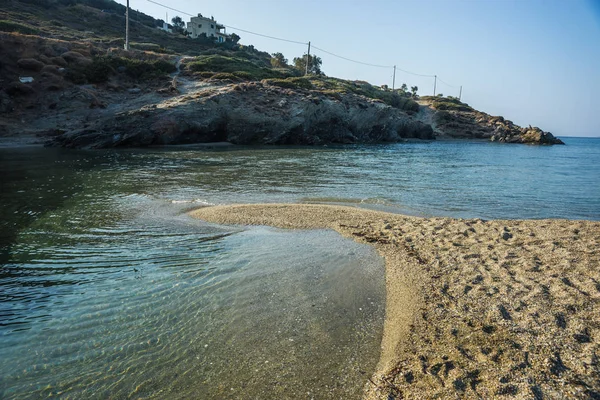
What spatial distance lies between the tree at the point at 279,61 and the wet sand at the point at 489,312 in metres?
102

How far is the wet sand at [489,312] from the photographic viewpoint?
13.2 ft

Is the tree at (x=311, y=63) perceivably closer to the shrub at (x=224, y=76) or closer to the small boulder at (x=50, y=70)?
the shrub at (x=224, y=76)

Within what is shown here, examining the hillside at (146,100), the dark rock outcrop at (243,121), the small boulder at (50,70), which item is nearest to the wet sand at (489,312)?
the dark rock outcrop at (243,121)

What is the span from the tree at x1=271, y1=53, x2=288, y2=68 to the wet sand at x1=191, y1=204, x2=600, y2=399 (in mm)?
101899

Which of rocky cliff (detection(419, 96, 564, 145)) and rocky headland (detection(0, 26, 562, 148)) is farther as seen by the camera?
rocky cliff (detection(419, 96, 564, 145))

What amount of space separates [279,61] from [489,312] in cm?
10961

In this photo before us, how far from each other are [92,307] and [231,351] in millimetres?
2668

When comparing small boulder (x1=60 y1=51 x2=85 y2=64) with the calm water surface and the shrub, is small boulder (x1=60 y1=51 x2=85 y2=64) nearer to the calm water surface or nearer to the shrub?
the shrub

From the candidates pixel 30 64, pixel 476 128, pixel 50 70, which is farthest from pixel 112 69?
pixel 476 128

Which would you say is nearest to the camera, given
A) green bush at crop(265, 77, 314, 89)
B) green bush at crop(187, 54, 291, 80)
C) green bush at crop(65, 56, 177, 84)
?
green bush at crop(65, 56, 177, 84)

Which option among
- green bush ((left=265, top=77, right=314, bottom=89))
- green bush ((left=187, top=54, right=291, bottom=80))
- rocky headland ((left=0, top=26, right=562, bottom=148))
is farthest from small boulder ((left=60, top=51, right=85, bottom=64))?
green bush ((left=265, top=77, right=314, bottom=89))

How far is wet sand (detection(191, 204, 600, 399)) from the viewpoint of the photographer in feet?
13.2

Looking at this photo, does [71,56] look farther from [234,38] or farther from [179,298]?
[234,38]

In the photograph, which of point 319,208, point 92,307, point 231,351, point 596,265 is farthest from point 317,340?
point 319,208
